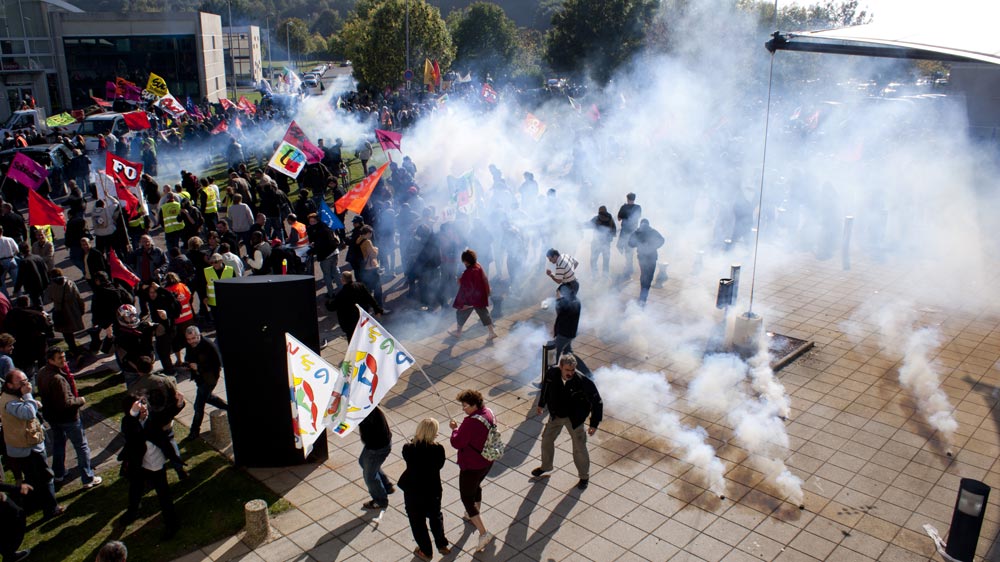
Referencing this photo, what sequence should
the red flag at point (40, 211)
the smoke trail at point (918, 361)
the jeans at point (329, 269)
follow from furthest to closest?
the red flag at point (40, 211), the jeans at point (329, 269), the smoke trail at point (918, 361)

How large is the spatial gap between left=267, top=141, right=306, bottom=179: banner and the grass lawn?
24.4 feet

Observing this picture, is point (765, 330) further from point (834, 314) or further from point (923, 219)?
point (923, 219)

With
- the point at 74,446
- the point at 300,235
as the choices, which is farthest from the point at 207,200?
the point at 74,446

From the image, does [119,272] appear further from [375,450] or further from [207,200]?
[375,450]

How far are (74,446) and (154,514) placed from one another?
1133 millimetres

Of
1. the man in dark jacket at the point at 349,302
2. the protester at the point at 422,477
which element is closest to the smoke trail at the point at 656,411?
the protester at the point at 422,477

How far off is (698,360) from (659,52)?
33796 millimetres

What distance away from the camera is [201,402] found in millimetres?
8812

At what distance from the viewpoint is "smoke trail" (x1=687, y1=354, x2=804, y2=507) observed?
787 centimetres

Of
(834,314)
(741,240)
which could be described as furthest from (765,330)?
(741,240)

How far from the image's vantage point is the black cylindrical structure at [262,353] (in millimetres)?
7746

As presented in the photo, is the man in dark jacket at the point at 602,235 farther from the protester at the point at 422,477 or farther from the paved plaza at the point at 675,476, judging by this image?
the protester at the point at 422,477

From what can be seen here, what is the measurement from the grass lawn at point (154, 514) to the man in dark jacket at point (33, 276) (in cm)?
567

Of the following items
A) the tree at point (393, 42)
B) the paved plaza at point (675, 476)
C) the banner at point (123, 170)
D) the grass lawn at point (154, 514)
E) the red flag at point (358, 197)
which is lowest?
the grass lawn at point (154, 514)
